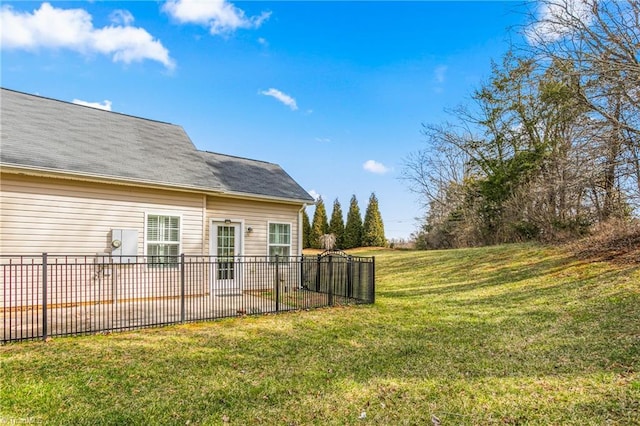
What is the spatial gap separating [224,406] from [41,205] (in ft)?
21.2

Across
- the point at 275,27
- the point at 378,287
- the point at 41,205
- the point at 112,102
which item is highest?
the point at 275,27

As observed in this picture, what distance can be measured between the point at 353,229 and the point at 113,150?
25.9 m

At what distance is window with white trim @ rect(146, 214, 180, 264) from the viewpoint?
8.52 metres

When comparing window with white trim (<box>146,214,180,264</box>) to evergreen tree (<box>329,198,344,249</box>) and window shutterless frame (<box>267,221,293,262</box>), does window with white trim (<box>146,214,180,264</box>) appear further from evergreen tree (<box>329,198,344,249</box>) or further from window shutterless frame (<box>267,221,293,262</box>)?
evergreen tree (<box>329,198,344,249</box>)

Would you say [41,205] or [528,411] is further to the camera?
[41,205]

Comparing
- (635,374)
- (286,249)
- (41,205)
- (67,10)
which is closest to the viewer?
(635,374)

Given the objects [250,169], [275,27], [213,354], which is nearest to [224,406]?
[213,354]

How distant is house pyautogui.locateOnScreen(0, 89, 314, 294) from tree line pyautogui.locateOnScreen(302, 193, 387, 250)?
21729 mm

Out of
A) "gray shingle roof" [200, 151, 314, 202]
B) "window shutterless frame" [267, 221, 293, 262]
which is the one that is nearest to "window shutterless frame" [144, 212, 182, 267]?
"gray shingle roof" [200, 151, 314, 202]

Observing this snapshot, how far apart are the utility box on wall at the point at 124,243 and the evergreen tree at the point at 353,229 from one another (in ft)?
84.5

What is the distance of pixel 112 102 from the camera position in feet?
41.5

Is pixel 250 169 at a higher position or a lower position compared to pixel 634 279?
higher

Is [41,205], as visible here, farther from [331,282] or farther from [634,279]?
[634,279]

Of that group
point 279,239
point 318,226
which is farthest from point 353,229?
point 279,239
